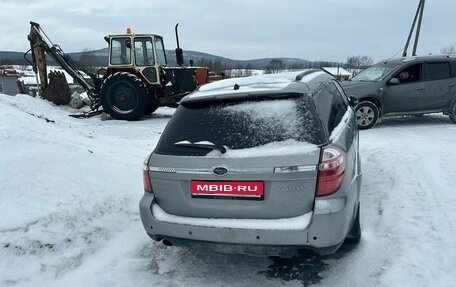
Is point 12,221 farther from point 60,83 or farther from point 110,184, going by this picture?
point 60,83

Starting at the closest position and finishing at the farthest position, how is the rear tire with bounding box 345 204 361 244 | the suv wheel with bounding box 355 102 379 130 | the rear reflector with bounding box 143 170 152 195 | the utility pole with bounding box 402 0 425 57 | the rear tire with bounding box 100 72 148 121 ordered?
the rear reflector with bounding box 143 170 152 195 < the rear tire with bounding box 345 204 361 244 < the suv wheel with bounding box 355 102 379 130 < the rear tire with bounding box 100 72 148 121 < the utility pole with bounding box 402 0 425 57

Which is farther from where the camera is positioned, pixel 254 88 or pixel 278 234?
pixel 254 88

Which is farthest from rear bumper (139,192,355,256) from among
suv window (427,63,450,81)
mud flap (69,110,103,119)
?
mud flap (69,110,103,119)

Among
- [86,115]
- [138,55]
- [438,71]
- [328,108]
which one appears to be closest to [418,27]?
[438,71]

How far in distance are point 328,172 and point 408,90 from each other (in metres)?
8.26

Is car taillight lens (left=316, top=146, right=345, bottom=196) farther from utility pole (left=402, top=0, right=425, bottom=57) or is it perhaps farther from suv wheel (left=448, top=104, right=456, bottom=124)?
utility pole (left=402, top=0, right=425, bottom=57)

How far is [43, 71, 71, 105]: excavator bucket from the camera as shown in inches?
667

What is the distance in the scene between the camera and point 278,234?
2945 millimetres

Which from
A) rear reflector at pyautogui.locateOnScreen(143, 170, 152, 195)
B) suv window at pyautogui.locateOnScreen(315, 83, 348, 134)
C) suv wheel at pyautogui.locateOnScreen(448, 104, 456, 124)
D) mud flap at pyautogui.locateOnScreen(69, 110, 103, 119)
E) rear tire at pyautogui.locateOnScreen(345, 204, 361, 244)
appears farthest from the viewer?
mud flap at pyautogui.locateOnScreen(69, 110, 103, 119)

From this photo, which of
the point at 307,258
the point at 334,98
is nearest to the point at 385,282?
the point at 307,258

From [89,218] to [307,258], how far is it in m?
2.48

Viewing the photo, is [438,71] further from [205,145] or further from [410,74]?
[205,145]

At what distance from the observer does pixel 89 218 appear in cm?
450

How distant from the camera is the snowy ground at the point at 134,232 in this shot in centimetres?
348
